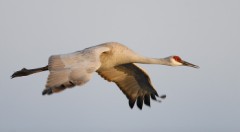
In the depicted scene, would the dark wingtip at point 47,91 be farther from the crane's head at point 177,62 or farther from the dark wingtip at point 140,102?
the dark wingtip at point 140,102

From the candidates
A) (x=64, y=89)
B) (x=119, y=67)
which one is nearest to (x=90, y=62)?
(x=64, y=89)

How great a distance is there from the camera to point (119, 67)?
2111 centimetres

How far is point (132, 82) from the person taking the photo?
70.3 ft

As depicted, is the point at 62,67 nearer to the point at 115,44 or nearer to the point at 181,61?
the point at 115,44

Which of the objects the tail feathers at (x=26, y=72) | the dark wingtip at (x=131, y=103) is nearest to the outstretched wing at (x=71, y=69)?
the tail feathers at (x=26, y=72)

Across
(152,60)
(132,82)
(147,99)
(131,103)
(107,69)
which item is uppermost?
(152,60)

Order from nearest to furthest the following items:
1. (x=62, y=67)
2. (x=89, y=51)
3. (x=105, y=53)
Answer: (x=62, y=67) → (x=89, y=51) → (x=105, y=53)

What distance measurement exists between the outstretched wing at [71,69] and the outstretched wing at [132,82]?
134 inches

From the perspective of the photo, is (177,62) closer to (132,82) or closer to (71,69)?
(132,82)

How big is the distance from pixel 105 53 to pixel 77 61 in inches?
116

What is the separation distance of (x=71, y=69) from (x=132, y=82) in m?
6.05

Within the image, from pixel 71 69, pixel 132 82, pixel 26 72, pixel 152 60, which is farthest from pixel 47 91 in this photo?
pixel 132 82

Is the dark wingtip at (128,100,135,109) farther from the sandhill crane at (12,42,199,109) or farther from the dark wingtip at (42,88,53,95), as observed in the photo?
the dark wingtip at (42,88,53,95)

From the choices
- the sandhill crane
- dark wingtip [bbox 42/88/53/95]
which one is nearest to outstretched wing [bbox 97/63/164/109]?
the sandhill crane
